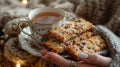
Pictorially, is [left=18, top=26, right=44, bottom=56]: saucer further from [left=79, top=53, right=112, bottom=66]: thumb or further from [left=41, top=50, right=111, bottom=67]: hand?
[left=79, top=53, right=112, bottom=66]: thumb

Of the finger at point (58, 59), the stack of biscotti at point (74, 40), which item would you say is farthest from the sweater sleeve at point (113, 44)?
the finger at point (58, 59)

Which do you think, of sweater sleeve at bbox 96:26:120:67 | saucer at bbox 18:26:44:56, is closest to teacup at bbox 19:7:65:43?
saucer at bbox 18:26:44:56

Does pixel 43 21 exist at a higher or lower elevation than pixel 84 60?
higher

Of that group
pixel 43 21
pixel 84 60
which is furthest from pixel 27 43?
pixel 84 60

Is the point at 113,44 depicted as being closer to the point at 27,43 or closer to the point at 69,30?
the point at 69,30

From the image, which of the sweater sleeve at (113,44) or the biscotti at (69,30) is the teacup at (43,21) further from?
the sweater sleeve at (113,44)
